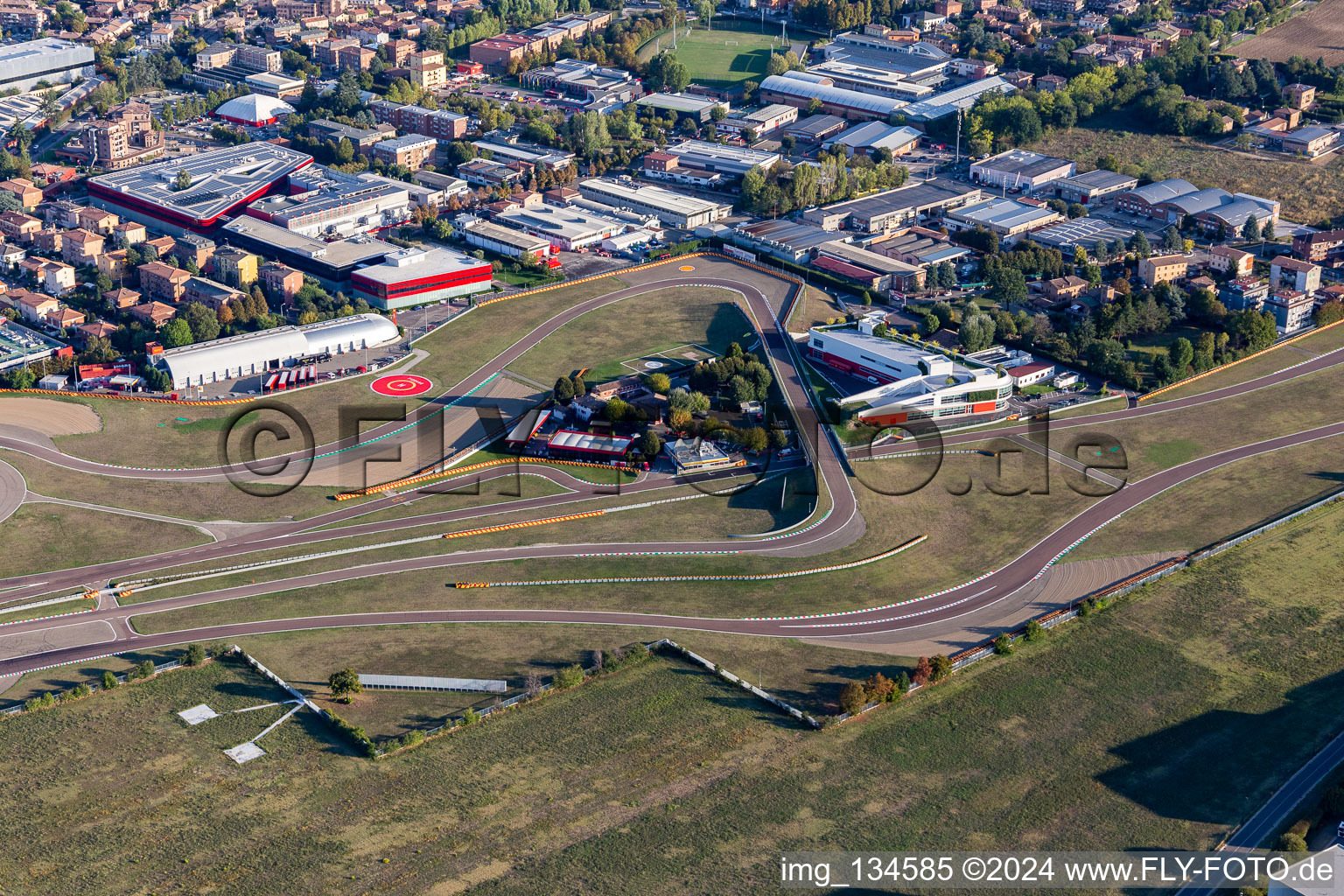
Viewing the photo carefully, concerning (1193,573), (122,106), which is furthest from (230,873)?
(122,106)

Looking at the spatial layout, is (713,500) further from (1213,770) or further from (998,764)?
(1213,770)

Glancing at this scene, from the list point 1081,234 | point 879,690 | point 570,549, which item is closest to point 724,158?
point 1081,234

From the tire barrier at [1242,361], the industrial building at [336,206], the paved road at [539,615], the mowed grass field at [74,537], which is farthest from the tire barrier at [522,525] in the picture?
the industrial building at [336,206]

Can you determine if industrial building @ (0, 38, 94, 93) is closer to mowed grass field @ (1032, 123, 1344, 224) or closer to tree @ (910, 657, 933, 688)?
mowed grass field @ (1032, 123, 1344, 224)

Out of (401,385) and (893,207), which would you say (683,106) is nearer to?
(893,207)

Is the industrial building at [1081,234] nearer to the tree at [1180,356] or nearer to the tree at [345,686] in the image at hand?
the tree at [1180,356]

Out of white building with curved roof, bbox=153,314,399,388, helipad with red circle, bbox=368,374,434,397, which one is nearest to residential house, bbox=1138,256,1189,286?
helipad with red circle, bbox=368,374,434,397
